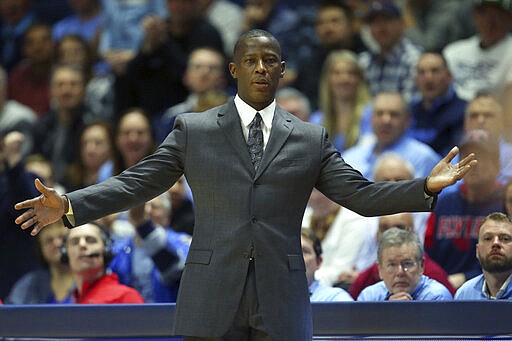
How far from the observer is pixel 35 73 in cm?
912

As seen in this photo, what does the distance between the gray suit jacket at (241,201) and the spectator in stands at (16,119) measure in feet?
16.5

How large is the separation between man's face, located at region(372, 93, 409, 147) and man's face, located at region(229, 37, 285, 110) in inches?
129

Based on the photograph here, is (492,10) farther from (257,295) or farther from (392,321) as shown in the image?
(257,295)

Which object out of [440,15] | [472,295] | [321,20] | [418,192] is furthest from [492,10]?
[418,192]

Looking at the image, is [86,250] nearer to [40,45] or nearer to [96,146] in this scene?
[96,146]

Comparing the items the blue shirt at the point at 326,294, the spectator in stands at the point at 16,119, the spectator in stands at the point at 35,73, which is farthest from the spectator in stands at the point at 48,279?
the spectator in stands at the point at 35,73

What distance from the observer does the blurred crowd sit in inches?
209

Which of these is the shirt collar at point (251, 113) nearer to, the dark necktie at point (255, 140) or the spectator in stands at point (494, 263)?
the dark necktie at point (255, 140)

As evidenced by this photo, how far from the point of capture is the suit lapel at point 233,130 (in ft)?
11.3

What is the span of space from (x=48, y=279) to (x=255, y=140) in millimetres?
2963

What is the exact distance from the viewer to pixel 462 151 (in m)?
5.73

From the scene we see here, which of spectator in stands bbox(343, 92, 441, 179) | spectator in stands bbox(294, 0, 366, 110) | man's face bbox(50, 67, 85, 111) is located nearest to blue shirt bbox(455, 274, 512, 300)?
spectator in stands bbox(343, 92, 441, 179)

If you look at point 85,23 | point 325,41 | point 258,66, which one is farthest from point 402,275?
point 85,23

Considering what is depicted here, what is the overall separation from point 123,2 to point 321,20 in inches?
73.3
